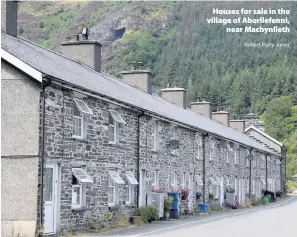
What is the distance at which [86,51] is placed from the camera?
104 ft

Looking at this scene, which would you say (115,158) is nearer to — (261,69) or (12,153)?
(12,153)

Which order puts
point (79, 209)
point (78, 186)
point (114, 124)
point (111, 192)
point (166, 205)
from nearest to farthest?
point (79, 209) → point (78, 186) → point (111, 192) → point (114, 124) → point (166, 205)

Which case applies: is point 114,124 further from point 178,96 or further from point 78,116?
point 178,96

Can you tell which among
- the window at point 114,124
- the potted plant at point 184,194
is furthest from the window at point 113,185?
the potted plant at point 184,194

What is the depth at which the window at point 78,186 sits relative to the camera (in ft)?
71.8

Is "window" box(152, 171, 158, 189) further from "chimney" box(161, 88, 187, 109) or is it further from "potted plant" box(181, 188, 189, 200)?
"chimney" box(161, 88, 187, 109)

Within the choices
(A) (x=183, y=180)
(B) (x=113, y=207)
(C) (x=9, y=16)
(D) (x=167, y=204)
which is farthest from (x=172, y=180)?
(C) (x=9, y=16)

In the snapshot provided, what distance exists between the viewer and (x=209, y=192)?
40.9 m

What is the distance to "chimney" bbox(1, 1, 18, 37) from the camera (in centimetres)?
Result: 2253

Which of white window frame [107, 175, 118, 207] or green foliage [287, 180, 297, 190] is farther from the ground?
white window frame [107, 175, 118, 207]

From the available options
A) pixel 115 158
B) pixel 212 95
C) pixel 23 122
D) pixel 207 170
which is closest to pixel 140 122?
pixel 115 158

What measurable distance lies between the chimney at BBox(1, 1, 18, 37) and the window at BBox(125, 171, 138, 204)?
275 inches

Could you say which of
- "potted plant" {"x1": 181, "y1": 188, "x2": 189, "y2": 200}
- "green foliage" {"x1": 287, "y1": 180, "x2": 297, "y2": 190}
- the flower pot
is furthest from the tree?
the flower pot

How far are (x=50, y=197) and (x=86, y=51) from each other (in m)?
12.4
